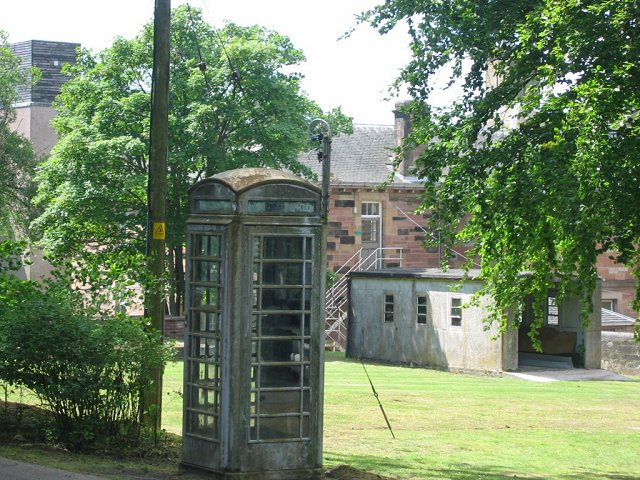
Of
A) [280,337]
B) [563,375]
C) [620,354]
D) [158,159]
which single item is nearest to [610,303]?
[620,354]

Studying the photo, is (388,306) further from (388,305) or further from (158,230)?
(158,230)

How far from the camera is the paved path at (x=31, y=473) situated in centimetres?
965

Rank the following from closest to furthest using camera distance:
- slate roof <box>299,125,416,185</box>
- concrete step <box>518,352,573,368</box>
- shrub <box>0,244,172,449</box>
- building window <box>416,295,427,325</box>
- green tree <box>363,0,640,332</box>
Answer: shrub <box>0,244,172,449</box>
green tree <box>363,0,640,332</box>
concrete step <box>518,352,573,368</box>
building window <box>416,295,427,325</box>
slate roof <box>299,125,416,185</box>

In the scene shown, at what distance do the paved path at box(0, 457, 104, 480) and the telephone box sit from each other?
123cm

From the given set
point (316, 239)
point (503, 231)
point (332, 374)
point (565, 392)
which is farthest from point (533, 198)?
point (332, 374)

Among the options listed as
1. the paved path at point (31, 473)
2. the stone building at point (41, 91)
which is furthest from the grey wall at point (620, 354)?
the stone building at point (41, 91)

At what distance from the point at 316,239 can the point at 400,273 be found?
85.3 ft

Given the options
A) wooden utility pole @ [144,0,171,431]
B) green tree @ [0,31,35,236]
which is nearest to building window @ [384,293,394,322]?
green tree @ [0,31,35,236]

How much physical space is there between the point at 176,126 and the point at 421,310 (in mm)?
10456

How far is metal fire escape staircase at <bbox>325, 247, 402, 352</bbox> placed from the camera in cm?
4706

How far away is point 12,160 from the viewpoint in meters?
47.7

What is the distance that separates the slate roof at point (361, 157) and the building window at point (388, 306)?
14.4m

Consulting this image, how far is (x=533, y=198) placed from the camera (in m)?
13.5

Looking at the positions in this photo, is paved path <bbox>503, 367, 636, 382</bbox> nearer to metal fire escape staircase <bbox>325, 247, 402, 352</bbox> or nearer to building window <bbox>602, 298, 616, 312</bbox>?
metal fire escape staircase <bbox>325, 247, 402, 352</bbox>
